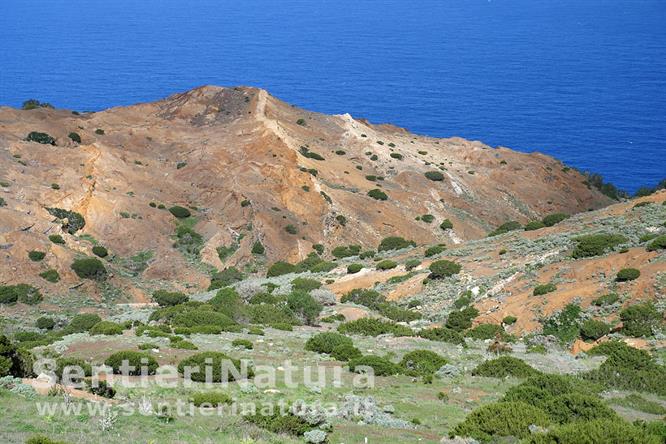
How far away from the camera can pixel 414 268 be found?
51469 millimetres

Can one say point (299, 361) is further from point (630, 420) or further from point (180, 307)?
point (180, 307)

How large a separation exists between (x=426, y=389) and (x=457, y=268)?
2273 centimetres

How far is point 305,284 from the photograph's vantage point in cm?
4997

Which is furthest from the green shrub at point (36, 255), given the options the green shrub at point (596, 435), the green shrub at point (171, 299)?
the green shrub at point (596, 435)

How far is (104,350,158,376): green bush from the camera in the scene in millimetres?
25047

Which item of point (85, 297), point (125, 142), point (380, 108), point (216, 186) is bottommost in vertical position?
point (85, 297)

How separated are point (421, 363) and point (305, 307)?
14.3 metres

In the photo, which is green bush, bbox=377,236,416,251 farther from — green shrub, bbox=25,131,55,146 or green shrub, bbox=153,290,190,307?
green shrub, bbox=25,131,55,146

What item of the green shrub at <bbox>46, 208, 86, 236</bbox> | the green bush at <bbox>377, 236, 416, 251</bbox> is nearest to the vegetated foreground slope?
the green shrub at <bbox>46, 208, 86, 236</bbox>

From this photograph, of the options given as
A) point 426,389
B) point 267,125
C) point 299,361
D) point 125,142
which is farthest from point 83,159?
point 426,389

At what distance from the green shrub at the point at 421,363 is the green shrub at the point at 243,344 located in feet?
19.5

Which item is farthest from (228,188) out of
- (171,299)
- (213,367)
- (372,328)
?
(213,367)

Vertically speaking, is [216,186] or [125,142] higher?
[125,142]

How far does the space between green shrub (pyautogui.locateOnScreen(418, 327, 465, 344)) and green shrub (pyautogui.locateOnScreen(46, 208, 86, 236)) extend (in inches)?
1544
